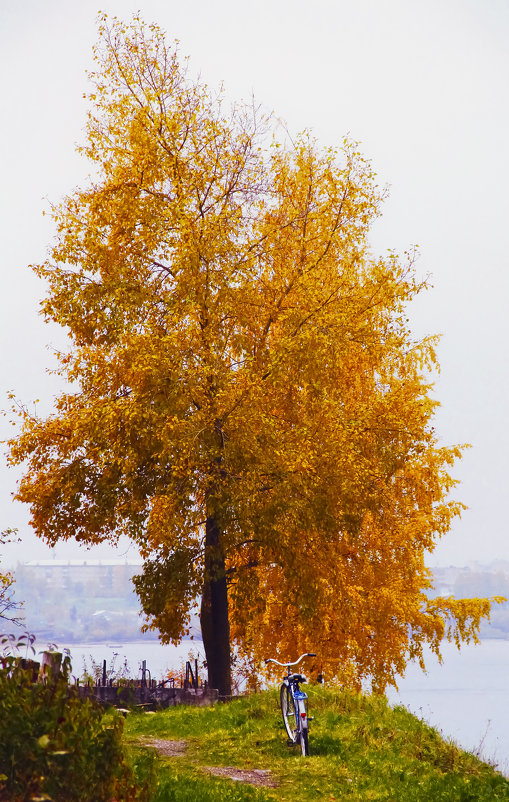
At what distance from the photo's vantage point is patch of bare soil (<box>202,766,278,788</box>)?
383 inches

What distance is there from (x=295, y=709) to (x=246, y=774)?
3.55 feet

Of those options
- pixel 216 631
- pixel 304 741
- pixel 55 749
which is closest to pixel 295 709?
pixel 304 741

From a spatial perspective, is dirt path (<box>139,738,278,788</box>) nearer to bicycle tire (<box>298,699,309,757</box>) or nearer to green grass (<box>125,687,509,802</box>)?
green grass (<box>125,687,509,802</box>)

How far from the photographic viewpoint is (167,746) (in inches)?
473

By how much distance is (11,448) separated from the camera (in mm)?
15516

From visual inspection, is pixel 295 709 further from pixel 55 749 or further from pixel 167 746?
pixel 55 749

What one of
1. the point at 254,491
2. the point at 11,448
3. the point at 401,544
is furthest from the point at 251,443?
the point at 401,544

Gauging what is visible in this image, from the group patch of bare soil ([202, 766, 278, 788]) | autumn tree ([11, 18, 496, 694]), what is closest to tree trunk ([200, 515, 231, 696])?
autumn tree ([11, 18, 496, 694])

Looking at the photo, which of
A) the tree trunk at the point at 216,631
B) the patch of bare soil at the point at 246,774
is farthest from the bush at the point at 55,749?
the tree trunk at the point at 216,631

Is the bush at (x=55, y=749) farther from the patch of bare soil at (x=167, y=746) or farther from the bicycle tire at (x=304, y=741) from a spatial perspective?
the patch of bare soil at (x=167, y=746)

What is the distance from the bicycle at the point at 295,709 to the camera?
10773 millimetres

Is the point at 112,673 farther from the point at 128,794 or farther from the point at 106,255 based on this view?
the point at 128,794

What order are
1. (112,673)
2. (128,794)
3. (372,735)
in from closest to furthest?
(128,794), (372,735), (112,673)

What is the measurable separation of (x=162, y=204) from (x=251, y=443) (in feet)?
17.0
